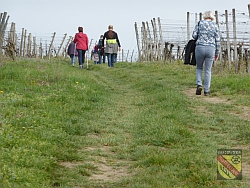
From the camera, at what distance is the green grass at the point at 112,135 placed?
545cm

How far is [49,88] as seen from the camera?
465 inches

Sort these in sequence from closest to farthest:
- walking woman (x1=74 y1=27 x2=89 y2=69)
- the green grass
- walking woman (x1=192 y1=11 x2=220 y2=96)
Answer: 1. the green grass
2. walking woman (x1=192 y1=11 x2=220 y2=96)
3. walking woman (x1=74 y1=27 x2=89 y2=69)

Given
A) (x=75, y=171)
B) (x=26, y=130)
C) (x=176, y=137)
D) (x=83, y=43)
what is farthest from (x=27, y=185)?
(x=83, y=43)

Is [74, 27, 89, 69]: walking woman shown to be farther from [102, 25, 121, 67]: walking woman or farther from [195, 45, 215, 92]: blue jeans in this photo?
[195, 45, 215, 92]: blue jeans

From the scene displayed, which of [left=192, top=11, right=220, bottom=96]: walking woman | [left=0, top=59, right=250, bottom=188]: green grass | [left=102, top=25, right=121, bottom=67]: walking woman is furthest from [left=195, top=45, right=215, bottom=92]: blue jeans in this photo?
[left=102, top=25, right=121, bottom=67]: walking woman

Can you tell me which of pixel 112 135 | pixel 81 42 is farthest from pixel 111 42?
pixel 112 135

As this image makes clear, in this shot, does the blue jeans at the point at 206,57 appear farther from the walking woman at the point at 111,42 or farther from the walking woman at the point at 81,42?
the walking woman at the point at 81,42

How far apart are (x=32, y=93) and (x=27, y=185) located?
596 cm

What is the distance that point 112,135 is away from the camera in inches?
305

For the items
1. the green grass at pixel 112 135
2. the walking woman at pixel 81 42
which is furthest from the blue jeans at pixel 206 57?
the walking woman at pixel 81 42

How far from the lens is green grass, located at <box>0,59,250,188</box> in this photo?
215 inches

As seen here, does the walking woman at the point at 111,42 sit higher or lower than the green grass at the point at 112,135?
higher

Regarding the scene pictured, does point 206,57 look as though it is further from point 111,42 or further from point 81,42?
point 81,42

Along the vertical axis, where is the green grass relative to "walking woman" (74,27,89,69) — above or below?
below
